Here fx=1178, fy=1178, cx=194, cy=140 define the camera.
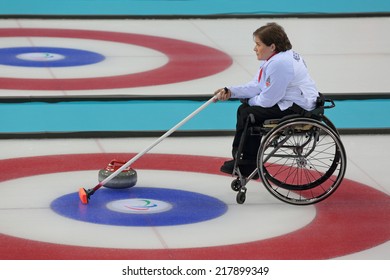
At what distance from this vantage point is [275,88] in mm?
A: 7902

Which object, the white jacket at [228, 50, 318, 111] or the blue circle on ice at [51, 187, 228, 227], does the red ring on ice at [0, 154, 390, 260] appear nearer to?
the blue circle on ice at [51, 187, 228, 227]

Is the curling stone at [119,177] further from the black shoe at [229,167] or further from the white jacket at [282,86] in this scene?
the white jacket at [282,86]

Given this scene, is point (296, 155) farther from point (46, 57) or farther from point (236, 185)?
point (46, 57)

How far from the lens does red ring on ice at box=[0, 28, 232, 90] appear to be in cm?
1152

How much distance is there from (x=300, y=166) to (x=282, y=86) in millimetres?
591

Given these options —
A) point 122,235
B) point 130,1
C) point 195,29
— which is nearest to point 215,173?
point 122,235

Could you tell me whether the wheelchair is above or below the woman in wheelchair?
below

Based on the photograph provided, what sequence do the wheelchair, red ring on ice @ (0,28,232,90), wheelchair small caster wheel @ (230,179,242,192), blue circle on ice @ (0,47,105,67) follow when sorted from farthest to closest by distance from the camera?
blue circle on ice @ (0,47,105,67)
red ring on ice @ (0,28,232,90)
wheelchair small caster wheel @ (230,179,242,192)
the wheelchair

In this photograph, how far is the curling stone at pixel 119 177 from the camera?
8195 mm

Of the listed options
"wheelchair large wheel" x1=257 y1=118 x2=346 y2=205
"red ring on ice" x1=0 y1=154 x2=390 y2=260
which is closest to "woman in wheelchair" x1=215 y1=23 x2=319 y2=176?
"wheelchair large wheel" x1=257 y1=118 x2=346 y2=205

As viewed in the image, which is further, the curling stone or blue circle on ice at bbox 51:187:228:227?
the curling stone

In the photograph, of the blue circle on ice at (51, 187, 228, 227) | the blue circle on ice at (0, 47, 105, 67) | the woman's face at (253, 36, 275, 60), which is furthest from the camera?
the blue circle on ice at (0, 47, 105, 67)

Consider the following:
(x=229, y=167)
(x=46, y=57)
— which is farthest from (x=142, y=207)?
(x=46, y=57)

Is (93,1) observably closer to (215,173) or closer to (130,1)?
(130,1)
